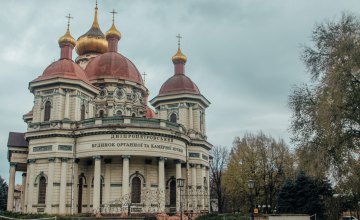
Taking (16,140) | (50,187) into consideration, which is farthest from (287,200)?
(16,140)

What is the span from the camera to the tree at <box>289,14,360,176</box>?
66.4 feet

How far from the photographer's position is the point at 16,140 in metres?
39.3

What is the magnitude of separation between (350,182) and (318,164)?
1.76 metres

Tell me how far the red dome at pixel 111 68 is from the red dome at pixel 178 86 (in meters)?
2.89

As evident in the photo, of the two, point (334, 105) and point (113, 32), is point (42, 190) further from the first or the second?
point (334, 105)

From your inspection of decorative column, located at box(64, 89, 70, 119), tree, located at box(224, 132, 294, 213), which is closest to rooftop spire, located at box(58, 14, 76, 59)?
decorative column, located at box(64, 89, 70, 119)

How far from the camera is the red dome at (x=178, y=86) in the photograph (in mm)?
44306

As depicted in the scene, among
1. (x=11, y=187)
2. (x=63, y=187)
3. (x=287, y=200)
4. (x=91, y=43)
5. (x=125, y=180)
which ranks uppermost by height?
(x=91, y=43)

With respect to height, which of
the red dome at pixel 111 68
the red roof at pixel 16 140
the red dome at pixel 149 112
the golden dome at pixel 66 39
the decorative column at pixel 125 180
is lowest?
the decorative column at pixel 125 180

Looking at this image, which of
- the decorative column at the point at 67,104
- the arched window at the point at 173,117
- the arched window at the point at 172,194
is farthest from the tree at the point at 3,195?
the arched window at the point at 172,194

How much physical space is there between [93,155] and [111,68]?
41.7 ft

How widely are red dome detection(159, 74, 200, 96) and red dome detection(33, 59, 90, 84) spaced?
9.97 meters

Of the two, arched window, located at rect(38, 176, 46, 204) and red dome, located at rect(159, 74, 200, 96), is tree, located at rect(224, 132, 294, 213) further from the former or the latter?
arched window, located at rect(38, 176, 46, 204)

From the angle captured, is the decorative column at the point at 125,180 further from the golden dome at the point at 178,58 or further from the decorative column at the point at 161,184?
the golden dome at the point at 178,58
